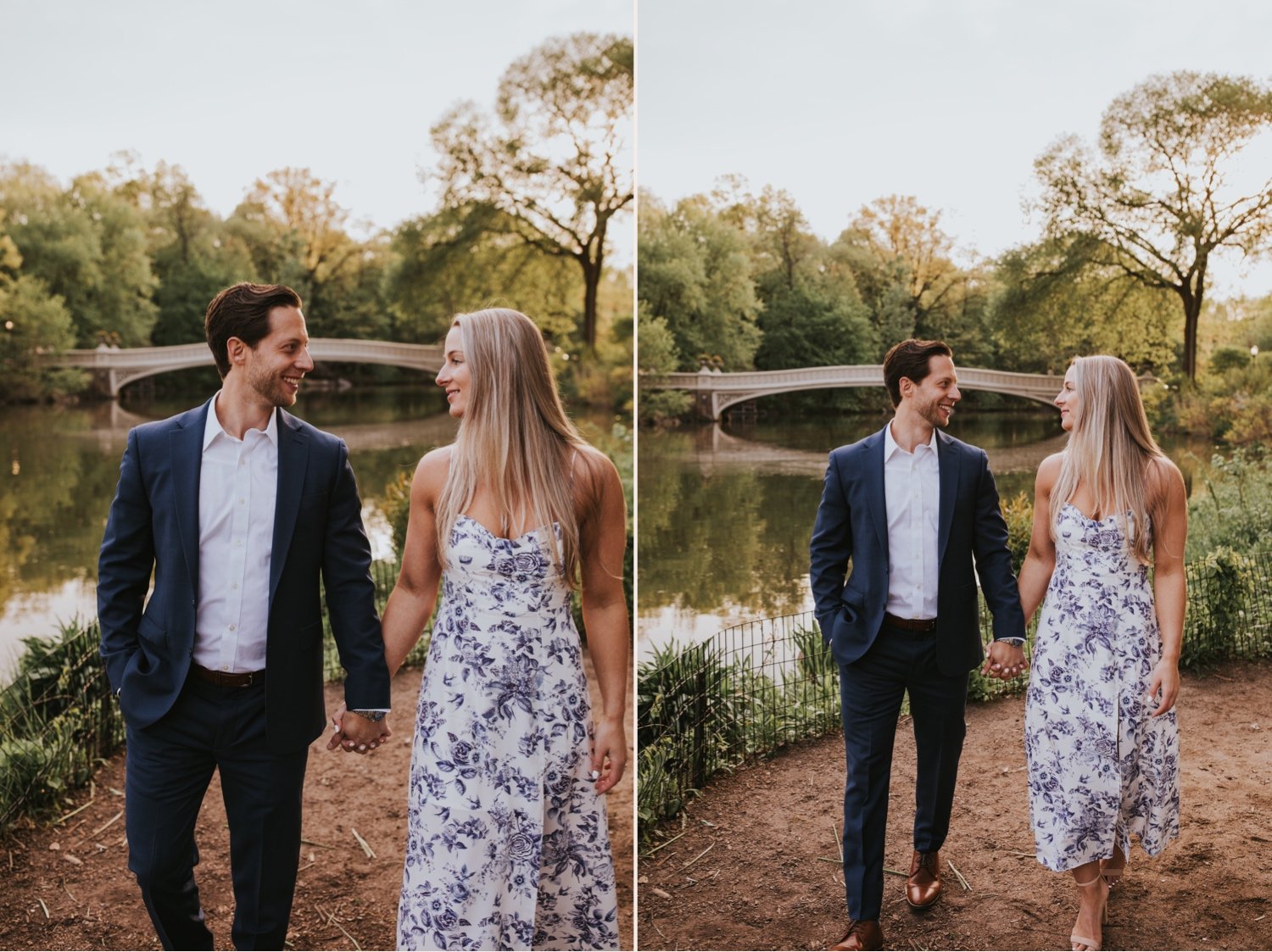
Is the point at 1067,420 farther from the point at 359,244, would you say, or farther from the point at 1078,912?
the point at 359,244

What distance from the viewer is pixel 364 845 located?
367cm

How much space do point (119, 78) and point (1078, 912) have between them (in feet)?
A: 15.5

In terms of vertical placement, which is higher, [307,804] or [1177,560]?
[1177,560]

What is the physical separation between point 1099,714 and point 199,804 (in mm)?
2027

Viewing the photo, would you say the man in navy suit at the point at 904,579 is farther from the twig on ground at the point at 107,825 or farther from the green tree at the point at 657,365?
the twig on ground at the point at 107,825

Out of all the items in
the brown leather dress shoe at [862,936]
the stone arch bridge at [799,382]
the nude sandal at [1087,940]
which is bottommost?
the brown leather dress shoe at [862,936]

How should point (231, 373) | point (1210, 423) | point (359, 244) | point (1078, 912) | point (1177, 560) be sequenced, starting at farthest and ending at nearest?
point (359, 244) < point (1210, 423) < point (1078, 912) < point (1177, 560) < point (231, 373)

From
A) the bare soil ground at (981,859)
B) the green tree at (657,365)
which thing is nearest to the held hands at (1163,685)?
the bare soil ground at (981,859)

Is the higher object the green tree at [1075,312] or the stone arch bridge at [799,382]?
the green tree at [1075,312]

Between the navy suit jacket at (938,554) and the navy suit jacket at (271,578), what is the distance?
1.15 metres

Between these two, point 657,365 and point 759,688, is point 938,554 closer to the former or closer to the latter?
point 759,688

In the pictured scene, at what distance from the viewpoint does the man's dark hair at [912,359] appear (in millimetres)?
2631

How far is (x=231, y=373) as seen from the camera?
214cm

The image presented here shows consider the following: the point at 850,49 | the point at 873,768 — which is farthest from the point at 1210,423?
the point at 873,768
